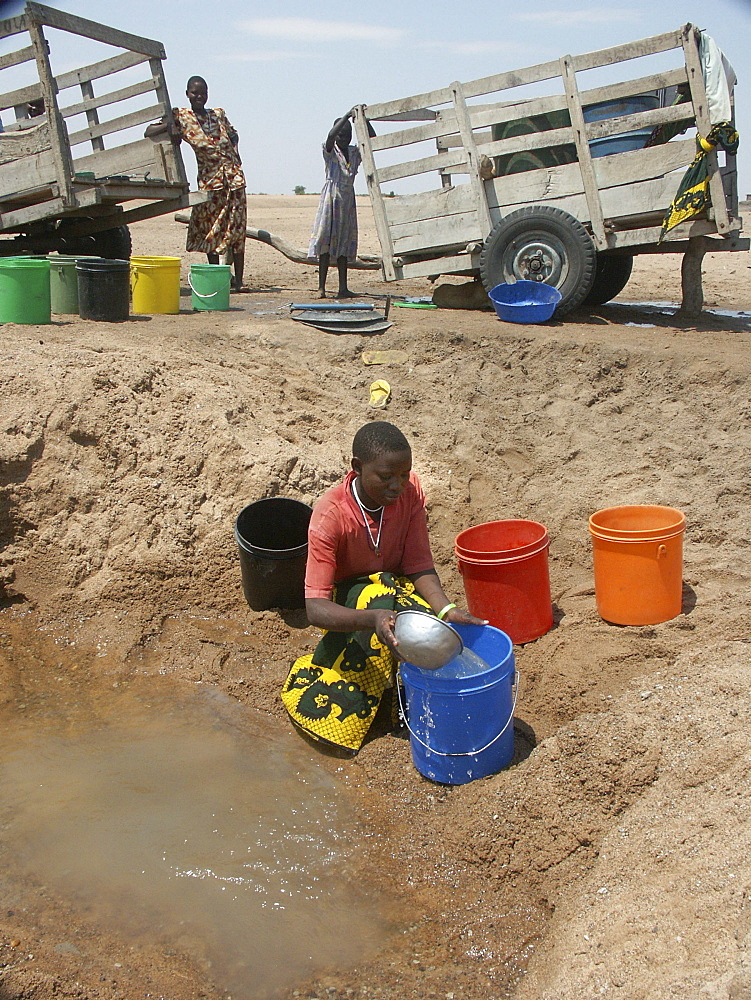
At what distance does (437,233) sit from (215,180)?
239cm

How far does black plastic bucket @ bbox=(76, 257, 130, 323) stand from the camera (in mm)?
7074

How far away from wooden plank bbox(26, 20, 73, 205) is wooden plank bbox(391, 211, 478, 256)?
117 inches

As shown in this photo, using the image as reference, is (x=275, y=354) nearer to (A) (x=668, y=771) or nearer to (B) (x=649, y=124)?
(B) (x=649, y=124)

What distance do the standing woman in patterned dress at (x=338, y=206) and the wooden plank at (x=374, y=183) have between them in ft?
0.77

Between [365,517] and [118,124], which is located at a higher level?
[118,124]

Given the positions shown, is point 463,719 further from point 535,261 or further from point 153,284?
point 153,284

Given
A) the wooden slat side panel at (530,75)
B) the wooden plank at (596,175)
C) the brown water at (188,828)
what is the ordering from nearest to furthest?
the brown water at (188,828), the wooden slat side panel at (530,75), the wooden plank at (596,175)

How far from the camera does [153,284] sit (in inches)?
310

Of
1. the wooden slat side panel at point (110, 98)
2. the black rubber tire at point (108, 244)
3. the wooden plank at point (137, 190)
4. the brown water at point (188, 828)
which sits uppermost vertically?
the wooden slat side panel at point (110, 98)

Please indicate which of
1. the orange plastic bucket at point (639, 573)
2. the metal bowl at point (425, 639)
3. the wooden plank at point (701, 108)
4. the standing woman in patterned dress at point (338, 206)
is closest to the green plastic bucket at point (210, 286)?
the standing woman in patterned dress at point (338, 206)

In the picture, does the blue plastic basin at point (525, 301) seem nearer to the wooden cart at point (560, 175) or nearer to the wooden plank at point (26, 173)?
the wooden cart at point (560, 175)

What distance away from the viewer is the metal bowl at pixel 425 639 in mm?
3225

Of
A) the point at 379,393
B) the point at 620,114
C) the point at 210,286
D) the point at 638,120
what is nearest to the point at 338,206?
the point at 210,286

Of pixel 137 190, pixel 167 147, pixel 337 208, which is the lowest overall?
pixel 337 208
